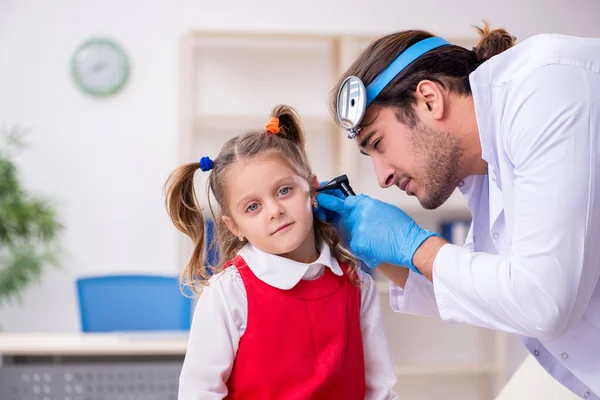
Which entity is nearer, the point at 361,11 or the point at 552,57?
the point at 552,57

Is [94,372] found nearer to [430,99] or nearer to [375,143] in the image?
[375,143]

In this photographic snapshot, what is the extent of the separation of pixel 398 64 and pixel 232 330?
73 cm

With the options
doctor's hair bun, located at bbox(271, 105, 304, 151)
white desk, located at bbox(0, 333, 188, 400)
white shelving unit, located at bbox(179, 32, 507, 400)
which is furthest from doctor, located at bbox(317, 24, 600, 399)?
white shelving unit, located at bbox(179, 32, 507, 400)

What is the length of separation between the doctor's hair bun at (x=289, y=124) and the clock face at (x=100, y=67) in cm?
269

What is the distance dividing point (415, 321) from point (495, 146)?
108 inches

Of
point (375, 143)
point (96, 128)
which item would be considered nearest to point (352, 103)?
point (375, 143)

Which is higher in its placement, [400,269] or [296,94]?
[296,94]

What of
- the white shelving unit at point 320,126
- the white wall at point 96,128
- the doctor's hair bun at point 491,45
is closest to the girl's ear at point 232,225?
the doctor's hair bun at point 491,45

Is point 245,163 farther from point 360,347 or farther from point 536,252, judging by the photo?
point 536,252

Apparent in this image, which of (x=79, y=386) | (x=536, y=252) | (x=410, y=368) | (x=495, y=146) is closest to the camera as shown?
(x=536, y=252)

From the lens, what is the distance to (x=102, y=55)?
410 cm

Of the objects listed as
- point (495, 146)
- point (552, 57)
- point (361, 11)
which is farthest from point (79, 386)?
point (361, 11)

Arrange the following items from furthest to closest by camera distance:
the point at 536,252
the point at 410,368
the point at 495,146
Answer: the point at 410,368 < the point at 495,146 < the point at 536,252

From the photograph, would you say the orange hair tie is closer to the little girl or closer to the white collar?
the little girl
